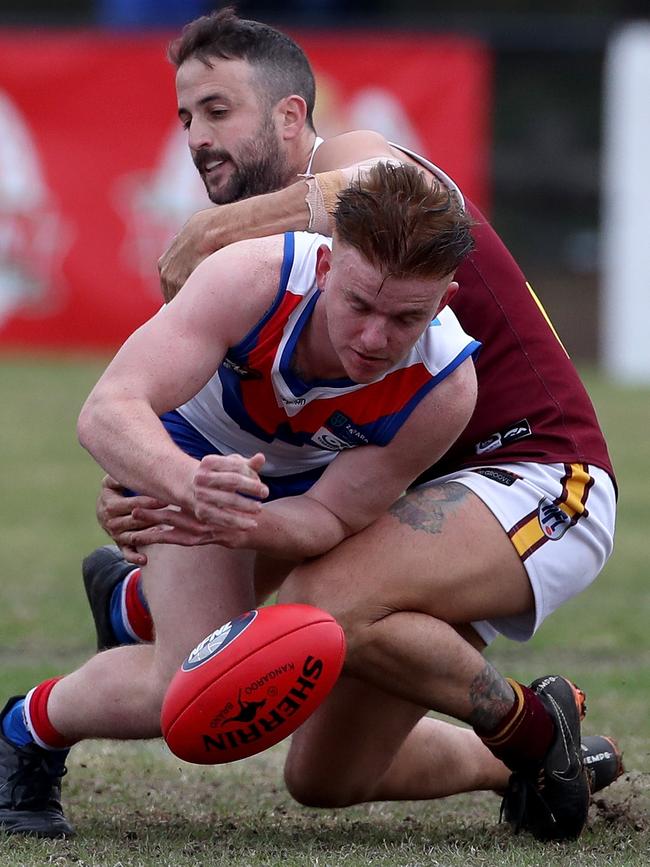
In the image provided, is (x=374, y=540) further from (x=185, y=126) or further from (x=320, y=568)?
(x=185, y=126)

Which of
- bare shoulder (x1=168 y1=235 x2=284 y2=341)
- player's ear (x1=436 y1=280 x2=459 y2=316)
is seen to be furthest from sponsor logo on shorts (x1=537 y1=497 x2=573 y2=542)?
bare shoulder (x1=168 y1=235 x2=284 y2=341)

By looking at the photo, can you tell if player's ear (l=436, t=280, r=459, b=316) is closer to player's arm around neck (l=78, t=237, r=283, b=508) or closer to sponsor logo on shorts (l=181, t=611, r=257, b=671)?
player's arm around neck (l=78, t=237, r=283, b=508)

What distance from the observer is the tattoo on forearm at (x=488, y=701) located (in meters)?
3.77

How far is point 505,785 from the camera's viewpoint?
4340mm

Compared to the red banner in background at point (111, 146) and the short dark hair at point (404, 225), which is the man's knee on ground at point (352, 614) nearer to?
the short dark hair at point (404, 225)

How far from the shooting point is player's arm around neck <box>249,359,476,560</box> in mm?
3662

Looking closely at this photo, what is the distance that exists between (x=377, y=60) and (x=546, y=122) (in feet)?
14.3

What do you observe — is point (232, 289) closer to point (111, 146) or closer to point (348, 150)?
point (348, 150)

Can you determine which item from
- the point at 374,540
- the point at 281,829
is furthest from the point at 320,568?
the point at 281,829

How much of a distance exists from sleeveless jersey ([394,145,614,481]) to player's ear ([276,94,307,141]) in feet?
1.30

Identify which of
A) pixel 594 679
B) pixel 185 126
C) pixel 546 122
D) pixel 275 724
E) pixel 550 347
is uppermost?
pixel 546 122

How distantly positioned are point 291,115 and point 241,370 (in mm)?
960

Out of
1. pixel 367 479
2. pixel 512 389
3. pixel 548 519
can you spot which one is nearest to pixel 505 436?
pixel 512 389

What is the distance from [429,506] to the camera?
3883 millimetres
